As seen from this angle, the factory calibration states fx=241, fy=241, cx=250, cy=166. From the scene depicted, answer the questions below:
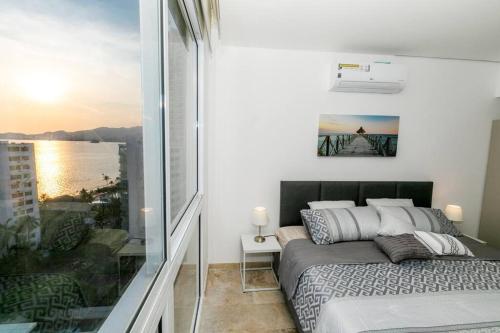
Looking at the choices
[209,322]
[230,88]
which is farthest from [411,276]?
[230,88]

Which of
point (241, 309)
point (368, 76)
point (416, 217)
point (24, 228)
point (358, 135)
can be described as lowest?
point (241, 309)

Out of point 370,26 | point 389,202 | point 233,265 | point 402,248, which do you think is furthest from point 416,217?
point 233,265

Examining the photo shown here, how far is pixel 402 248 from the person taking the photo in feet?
6.27

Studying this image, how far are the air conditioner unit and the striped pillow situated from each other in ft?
4.44

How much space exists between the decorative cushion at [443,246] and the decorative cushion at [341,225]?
1.31ft

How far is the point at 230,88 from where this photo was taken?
2656 mm

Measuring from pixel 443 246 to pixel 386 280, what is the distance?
0.77 metres

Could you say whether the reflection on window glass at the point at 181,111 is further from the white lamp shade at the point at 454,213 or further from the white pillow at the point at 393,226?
the white lamp shade at the point at 454,213

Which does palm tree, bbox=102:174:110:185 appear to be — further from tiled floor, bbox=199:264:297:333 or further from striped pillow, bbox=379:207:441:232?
striped pillow, bbox=379:207:441:232

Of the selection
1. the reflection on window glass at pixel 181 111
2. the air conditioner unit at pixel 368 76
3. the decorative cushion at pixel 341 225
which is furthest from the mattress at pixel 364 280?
the air conditioner unit at pixel 368 76

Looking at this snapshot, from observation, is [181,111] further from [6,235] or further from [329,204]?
[329,204]

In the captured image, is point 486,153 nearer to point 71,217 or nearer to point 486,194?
point 486,194

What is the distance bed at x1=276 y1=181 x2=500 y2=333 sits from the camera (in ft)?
4.20

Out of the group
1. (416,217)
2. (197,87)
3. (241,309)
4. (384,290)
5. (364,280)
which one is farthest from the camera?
(416,217)
